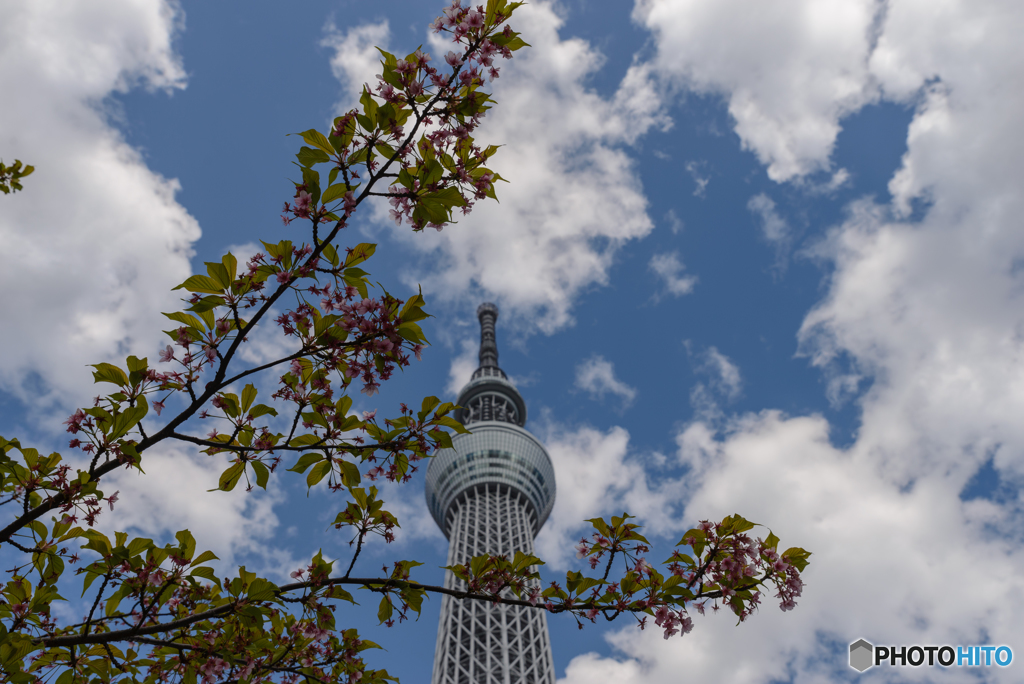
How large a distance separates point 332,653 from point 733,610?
3411 millimetres

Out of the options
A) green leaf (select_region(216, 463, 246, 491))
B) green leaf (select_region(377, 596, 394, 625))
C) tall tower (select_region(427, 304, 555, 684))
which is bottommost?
green leaf (select_region(377, 596, 394, 625))

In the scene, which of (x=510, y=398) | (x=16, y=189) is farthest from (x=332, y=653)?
(x=510, y=398)

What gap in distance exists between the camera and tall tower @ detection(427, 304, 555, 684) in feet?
196

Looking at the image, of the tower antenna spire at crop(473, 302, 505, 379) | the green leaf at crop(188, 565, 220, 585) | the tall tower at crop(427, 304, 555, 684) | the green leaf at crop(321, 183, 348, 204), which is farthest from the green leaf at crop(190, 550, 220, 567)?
the tower antenna spire at crop(473, 302, 505, 379)

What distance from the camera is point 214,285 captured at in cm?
349

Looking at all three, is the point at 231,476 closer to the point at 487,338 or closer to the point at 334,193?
the point at 334,193

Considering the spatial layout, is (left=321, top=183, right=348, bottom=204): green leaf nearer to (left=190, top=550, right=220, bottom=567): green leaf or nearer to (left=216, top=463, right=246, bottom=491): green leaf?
(left=216, top=463, right=246, bottom=491): green leaf

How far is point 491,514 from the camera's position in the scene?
249 ft

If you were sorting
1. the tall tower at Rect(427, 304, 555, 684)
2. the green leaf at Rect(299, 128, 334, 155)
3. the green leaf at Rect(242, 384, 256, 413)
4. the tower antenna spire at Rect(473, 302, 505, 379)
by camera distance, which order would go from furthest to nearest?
the tower antenna spire at Rect(473, 302, 505, 379), the tall tower at Rect(427, 304, 555, 684), the green leaf at Rect(242, 384, 256, 413), the green leaf at Rect(299, 128, 334, 155)

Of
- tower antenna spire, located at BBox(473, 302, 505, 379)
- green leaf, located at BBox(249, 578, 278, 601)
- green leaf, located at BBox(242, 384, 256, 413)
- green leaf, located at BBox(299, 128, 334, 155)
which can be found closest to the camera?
green leaf, located at BBox(299, 128, 334, 155)

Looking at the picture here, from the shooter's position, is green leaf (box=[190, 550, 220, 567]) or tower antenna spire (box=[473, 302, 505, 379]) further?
tower antenna spire (box=[473, 302, 505, 379])

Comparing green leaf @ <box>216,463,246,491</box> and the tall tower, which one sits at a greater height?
the tall tower

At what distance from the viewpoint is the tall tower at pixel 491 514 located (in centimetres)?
5981

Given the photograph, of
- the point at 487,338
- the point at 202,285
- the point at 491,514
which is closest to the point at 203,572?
the point at 202,285
